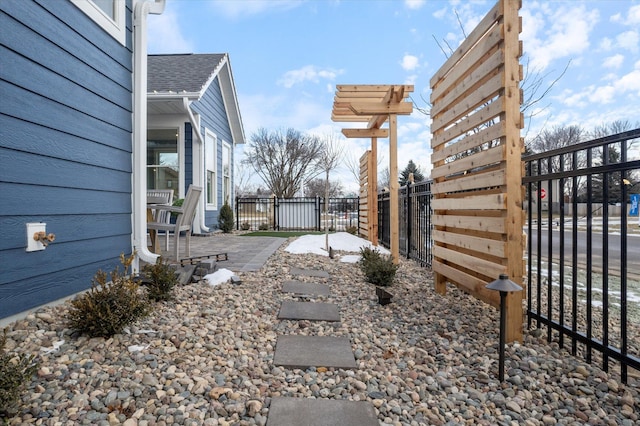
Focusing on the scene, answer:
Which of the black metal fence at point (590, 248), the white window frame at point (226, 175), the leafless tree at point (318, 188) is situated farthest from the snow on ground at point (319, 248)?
the leafless tree at point (318, 188)

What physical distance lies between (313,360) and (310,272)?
208 centimetres

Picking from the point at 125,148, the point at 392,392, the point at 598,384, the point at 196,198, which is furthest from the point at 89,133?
the point at 598,384

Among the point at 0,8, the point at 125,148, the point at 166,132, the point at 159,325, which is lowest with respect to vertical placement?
the point at 159,325

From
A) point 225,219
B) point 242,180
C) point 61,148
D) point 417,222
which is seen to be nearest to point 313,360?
point 61,148

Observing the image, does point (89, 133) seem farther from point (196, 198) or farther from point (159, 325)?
point (159, 325)

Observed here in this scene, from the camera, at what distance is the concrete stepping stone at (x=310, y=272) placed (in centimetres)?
382

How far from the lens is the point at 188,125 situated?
764 cm

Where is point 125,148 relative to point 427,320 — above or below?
above

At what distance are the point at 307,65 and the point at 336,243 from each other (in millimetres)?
10606

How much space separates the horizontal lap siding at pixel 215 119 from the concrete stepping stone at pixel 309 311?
592 cm

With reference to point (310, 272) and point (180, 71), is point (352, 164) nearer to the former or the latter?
point (180, 71)

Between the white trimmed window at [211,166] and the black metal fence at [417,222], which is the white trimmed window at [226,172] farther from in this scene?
the black metal fence at [417,222]

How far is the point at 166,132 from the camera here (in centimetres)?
769

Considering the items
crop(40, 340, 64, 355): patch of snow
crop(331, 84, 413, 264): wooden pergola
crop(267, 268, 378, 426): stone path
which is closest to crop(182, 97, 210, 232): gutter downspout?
crop(331, 84, 413, 264): wooden pergola
